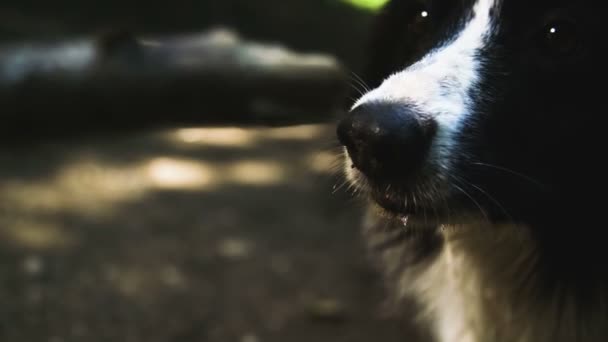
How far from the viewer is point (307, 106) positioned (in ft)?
13.8

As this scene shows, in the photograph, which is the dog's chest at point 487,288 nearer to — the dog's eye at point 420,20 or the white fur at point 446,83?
the white fur at point 446,83

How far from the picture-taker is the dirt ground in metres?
2.36

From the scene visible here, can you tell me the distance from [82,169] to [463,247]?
6.84 ft

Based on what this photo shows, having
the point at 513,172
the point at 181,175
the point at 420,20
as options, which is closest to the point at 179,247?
the point at 181,175

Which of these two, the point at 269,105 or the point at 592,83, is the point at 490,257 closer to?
the point at 592,83

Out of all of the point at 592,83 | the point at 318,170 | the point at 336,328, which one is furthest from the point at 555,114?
the point at 318,170

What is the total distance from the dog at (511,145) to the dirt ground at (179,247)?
0.46 metres

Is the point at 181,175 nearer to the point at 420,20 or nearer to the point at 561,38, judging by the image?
the point at 420,20

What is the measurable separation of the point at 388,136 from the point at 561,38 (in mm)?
443

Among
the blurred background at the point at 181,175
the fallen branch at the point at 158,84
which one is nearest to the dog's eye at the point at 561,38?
the blurred background at the point at 181,175

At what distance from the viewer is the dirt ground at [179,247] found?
7.75 ft

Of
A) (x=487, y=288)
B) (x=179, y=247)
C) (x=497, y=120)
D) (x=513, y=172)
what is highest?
(x=497, y=120)

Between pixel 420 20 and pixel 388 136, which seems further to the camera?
pixel 420 20

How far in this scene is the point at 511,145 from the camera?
1.45 metres
